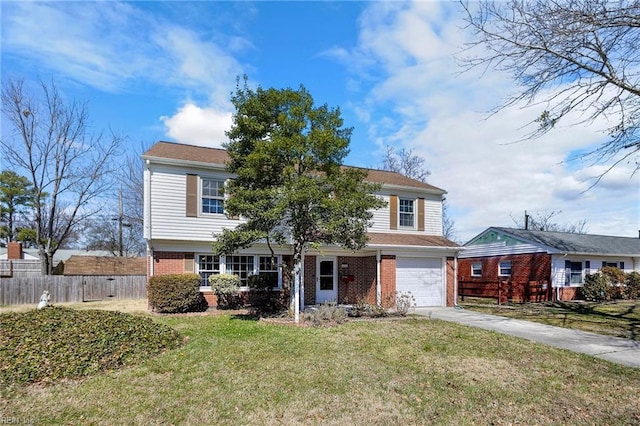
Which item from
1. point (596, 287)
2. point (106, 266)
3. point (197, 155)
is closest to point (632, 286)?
point (596, 287)

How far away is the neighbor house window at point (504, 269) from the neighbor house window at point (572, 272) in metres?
2.79

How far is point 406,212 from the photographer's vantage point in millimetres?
17250

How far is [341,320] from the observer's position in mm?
11266

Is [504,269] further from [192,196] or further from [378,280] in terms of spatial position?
[192,196]

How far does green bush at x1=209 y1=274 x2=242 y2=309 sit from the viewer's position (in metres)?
13.7

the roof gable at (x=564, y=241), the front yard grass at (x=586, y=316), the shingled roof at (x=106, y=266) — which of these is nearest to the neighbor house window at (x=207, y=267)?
the front yard grass at (x=586, y=316)

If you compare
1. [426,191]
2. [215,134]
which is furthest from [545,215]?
[215,134]

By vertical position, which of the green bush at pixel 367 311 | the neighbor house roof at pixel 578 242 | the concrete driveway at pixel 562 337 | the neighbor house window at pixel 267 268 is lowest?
the concrete driveway at pixel 562 337

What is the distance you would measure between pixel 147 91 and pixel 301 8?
684 cm

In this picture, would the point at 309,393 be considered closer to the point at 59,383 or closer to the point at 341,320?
the point at 59,383

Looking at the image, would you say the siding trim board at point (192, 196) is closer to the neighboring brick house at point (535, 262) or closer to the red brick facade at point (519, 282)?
the neighboring brick house at point (535, 262)

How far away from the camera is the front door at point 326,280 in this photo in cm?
1564

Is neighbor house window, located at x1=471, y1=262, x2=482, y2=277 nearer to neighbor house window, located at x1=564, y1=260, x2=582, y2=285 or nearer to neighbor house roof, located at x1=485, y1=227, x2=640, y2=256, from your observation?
→ neighbor house roof, located at x1=485, y1=227, x2=640, y2=256

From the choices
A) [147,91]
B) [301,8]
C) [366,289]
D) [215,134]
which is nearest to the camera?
[301,8]
